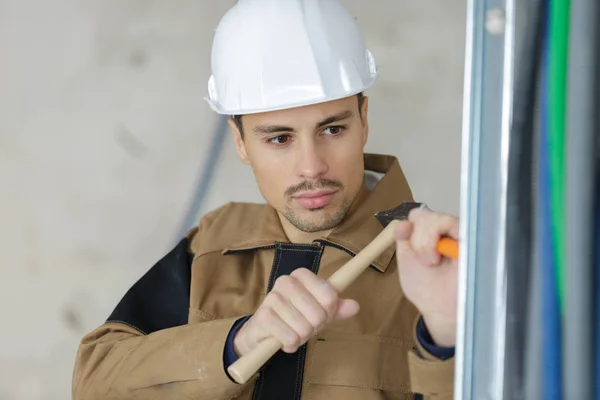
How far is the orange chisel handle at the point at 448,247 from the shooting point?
0.73 metres

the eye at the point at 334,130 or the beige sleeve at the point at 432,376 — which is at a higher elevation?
the eye at the point at 334,130

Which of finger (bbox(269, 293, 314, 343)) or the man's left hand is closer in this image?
the man's left hand

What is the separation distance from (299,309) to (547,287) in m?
0.41

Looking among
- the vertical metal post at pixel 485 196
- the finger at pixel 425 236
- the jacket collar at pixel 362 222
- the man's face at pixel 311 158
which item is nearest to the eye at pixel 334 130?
the man's face at pixel 311 158

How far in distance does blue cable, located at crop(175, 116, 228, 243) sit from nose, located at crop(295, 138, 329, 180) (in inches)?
29.5

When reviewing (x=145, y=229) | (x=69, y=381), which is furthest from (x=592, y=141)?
(x=69, y=381)

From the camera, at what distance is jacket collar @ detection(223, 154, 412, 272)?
117 cm

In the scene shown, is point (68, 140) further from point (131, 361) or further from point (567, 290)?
point (567, 290)

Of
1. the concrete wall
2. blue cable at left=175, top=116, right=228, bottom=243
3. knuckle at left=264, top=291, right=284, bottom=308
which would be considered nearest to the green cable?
knuckle at left=264, top=291, right=284, bottom=308

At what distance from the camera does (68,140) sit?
183cm

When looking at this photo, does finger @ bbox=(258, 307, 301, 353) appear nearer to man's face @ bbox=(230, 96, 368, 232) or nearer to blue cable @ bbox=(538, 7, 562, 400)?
man's face @ bbox=(230, 96, 368, 232)

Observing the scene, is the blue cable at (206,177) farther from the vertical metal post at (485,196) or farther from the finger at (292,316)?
the vertical metal post at (485,196)

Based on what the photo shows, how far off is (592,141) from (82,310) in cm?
154

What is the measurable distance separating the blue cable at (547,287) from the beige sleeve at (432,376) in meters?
0.30
